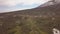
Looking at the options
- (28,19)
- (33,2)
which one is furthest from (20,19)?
(33,2)

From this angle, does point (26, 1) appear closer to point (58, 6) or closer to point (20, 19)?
point (20, 19)

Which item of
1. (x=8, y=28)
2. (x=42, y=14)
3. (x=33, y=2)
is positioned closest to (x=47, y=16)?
(x=42, y=14)

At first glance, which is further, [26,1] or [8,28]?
[26,1]

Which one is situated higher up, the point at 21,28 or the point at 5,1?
the point at 5,1

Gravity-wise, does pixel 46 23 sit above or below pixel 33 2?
below

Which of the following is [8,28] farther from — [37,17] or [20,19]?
[37,17]

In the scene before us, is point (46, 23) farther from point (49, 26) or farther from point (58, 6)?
point (58, 6)
